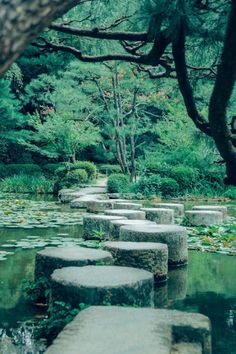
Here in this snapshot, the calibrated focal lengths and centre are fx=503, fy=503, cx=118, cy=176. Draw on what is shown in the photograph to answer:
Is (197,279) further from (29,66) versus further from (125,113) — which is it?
(29,66)

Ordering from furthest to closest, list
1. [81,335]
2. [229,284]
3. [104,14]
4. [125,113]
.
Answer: [125,113] → [229,284] → [104,14] → [81,335]

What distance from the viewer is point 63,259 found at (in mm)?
4523

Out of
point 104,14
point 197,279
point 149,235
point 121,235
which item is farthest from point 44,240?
point 104,14

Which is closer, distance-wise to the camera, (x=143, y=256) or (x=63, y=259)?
(x=63, y=259)

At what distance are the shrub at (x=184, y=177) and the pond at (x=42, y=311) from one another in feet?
29.6

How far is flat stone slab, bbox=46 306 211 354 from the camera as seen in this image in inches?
95.5

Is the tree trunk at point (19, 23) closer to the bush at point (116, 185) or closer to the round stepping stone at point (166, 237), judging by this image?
the round stepping stone at point (166, 237)

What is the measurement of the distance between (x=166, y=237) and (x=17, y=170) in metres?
16.9

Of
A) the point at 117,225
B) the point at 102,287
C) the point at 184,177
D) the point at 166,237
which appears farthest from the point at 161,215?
the point at 184,177

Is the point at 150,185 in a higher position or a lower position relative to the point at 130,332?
higher

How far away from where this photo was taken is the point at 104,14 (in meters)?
4.58

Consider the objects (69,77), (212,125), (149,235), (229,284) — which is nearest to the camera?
(212,125)

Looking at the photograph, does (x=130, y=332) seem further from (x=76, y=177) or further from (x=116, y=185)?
(x=76, y=177)

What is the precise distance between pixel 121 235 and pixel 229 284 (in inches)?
58.4
